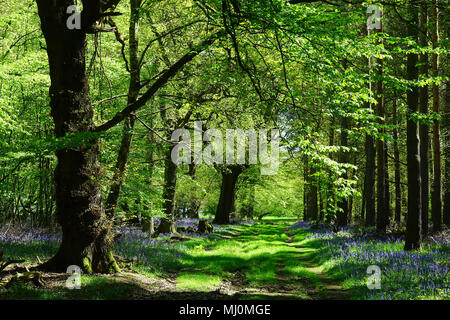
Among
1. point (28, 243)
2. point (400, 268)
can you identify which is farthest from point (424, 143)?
point (28, 243)

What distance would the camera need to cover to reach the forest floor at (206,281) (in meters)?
6.89

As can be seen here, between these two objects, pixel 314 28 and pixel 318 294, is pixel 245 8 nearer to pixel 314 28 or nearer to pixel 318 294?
pixel 314 28

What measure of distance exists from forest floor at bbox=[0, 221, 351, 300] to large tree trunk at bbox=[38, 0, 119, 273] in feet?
2.70

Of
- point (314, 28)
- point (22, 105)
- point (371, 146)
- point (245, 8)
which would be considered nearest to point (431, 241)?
point (371, 146)

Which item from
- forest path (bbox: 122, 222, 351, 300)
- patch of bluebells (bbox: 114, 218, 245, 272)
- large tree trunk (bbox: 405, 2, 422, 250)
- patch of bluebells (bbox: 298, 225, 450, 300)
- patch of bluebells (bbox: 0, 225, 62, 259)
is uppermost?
large tree trunk (bbox: 405, 2, 422, 250)

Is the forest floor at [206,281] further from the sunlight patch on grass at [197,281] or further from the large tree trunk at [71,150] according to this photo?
the large tree trunk at [71,150]

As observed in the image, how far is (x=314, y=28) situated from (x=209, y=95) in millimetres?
10079

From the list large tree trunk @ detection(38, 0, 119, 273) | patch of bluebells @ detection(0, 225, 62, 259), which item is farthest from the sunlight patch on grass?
patch of bluebells @ detection(0, 225, 62, 259)

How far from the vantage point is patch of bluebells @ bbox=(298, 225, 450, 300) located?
671 centimetres

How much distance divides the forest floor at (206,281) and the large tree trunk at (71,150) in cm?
82

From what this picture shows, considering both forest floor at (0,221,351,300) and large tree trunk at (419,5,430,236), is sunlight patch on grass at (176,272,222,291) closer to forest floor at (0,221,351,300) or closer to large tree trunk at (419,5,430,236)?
forest floor at (0,221,351,300)

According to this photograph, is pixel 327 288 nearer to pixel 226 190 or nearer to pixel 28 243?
pixel 28 243

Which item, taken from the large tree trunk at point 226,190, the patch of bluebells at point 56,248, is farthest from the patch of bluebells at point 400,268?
the large tree trunk at point 226,190
